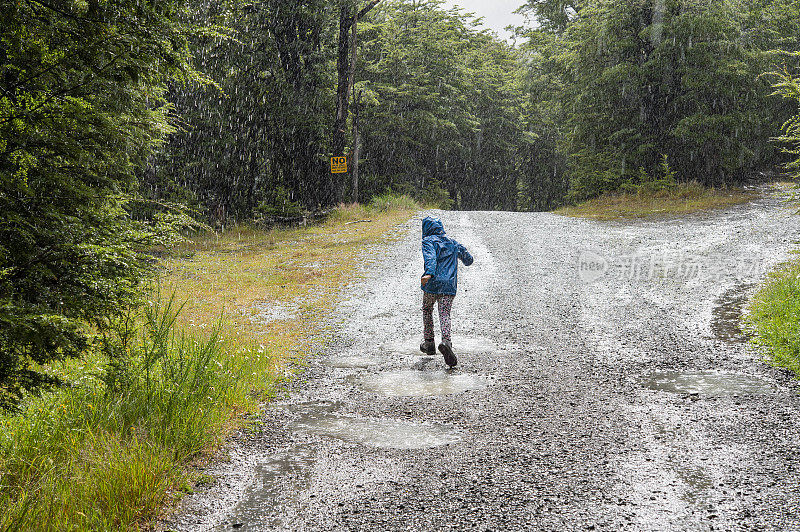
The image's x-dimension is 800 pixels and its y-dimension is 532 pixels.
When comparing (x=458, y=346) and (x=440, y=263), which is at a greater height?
(x=440, y=263)

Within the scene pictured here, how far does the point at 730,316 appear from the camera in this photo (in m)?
8.17

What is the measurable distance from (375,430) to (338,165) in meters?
17.4

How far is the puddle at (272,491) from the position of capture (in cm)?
352

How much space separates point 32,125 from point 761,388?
20.1 feet

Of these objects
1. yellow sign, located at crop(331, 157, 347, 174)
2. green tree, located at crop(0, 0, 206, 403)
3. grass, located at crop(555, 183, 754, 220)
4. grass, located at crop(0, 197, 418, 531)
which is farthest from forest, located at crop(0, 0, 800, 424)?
yellow sign, located at crop(331, 157, 347, 174)

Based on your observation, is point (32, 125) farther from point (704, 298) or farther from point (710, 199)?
point (710, 199)

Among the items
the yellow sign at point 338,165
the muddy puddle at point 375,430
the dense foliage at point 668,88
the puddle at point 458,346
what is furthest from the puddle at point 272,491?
the dense foliage at point 668,88

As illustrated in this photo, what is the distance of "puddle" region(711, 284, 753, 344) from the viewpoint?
7254mm

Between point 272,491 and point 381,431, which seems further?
point 381,431

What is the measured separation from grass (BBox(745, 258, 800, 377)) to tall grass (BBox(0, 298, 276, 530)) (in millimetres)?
5501

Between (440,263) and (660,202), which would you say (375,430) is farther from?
(660,202)

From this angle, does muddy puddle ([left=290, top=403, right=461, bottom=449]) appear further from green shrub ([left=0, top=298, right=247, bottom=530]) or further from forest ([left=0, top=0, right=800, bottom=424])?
forest ([left=0, top=0, right=800, bottom=424])

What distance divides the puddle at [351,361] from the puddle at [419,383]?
1.42 ft

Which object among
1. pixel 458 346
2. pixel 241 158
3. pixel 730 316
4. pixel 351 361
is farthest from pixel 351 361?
pixel 241 158
